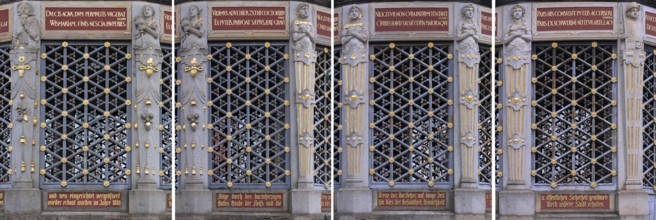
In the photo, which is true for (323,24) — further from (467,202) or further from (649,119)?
(649,119)

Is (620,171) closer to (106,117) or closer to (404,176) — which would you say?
(404,176)

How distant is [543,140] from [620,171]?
228 cm

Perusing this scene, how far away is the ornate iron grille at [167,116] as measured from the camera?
44188 millimetres

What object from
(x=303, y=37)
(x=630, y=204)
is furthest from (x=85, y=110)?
(x=630, y=204)

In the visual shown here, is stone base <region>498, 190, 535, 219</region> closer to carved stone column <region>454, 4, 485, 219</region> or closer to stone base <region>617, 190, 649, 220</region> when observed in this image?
carved stone column <region>454, 4, 485, 219</region>

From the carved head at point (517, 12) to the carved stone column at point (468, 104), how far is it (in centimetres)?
135

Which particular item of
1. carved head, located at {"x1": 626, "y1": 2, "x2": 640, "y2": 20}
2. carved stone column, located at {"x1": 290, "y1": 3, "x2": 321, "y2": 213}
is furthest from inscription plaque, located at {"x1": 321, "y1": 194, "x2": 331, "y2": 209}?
carved head, located at {"x1": 626, "y1": 2, "x2": 640, "y2": 20}

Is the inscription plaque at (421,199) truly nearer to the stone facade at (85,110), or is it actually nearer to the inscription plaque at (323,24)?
the inscription plaque at (323,24)

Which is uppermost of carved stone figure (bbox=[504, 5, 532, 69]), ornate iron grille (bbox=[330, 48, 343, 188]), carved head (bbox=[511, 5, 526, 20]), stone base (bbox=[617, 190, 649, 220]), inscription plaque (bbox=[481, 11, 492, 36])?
carved head (bbox=[511, 5, 526, 20])

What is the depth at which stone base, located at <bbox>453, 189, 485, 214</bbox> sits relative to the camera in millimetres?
44562

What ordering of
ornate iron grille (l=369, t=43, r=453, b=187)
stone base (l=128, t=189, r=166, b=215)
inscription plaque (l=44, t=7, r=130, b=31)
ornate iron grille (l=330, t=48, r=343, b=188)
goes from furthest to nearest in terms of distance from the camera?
ornate iron grille (l=330, t=48, r=343, b=188) → ornate iron grille (l=369, t=43, r=453, b=187) → inscription plaque (l=44, t=7, r=130, b=31) → stone base (l=128, t=189, r=166, b=215)

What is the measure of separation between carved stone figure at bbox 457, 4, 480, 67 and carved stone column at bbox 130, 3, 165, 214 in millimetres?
8255

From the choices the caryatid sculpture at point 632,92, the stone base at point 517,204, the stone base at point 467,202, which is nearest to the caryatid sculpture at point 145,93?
the stone base at point 467,202

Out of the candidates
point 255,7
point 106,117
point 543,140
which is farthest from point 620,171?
point 106,117
